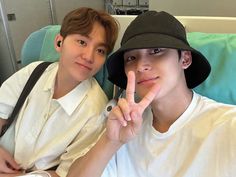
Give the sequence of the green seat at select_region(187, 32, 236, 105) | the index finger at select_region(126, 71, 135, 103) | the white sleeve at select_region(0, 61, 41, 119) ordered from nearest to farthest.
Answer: the index finger at select_region(126, 71, 135, 103), the green seat at select_region(187, 32, 236, 105), the white sleeve at select_region(0, 61, 41, 119)

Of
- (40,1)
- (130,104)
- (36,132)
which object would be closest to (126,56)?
(130,104)

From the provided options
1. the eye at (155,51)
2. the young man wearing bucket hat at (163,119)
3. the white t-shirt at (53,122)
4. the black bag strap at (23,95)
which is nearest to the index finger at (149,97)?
the young man wearing bucket hat at (163,119)

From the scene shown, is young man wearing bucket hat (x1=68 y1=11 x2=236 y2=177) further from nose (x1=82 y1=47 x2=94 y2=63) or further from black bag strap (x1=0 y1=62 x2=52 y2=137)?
black bag strap (x1=0 y1=62 x2=52 y2=137)

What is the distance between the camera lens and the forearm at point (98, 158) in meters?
0.86

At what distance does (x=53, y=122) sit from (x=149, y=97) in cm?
49

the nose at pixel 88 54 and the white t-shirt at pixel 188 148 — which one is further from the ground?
the nose at pixel 88 54

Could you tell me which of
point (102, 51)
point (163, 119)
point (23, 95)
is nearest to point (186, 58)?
point (163, 119)

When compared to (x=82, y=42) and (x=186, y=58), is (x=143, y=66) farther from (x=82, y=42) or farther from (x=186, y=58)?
(x=82, y=42)

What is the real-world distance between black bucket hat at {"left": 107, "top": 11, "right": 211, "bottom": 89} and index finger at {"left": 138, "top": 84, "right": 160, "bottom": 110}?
11 centimetres

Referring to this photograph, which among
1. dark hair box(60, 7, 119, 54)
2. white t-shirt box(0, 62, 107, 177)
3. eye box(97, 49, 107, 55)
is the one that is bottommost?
white t-shirt box(0, 62, 107, 177)

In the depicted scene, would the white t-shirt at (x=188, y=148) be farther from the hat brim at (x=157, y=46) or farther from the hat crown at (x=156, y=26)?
the hat crown at (x=156, y=26)

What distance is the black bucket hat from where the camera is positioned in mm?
789

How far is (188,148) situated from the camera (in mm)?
837

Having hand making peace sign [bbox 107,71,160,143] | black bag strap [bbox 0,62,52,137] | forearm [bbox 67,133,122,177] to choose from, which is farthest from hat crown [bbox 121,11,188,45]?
black bag strap [bbox 0,62,52,137]
